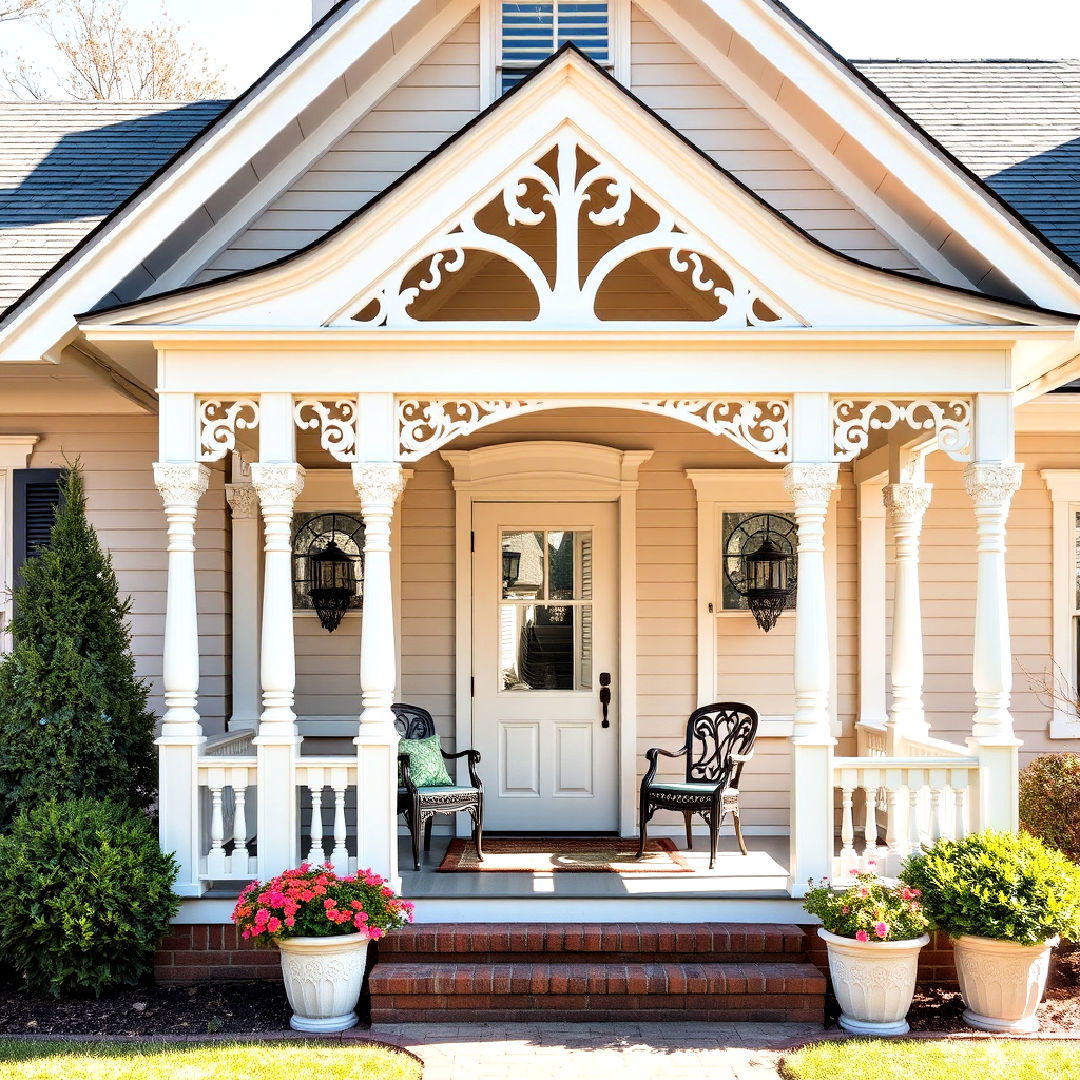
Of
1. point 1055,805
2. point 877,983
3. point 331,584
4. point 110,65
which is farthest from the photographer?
point 110,65

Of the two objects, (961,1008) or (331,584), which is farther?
(331,584)

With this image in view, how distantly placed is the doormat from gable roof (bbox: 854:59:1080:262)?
4433mm

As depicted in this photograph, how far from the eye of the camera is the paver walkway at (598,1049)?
477 cm

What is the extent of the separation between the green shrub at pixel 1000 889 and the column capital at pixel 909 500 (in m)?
2.15

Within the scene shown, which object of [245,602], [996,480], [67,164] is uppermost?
[67,164]

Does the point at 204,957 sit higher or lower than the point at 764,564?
lower

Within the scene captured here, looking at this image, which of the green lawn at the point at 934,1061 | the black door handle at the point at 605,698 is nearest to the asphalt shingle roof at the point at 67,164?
the black door handle at the point at 605,698

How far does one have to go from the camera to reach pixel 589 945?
5.59 metres

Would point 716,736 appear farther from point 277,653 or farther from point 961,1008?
point 277,653

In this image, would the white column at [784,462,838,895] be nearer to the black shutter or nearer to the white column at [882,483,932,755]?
the white column at [882,483,932,755]

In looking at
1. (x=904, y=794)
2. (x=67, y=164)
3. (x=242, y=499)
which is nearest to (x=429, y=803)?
(x=242, y=499)

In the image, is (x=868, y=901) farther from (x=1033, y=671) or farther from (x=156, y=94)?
(x=156, y=94)

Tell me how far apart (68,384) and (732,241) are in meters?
4.14

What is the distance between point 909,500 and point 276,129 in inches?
161
